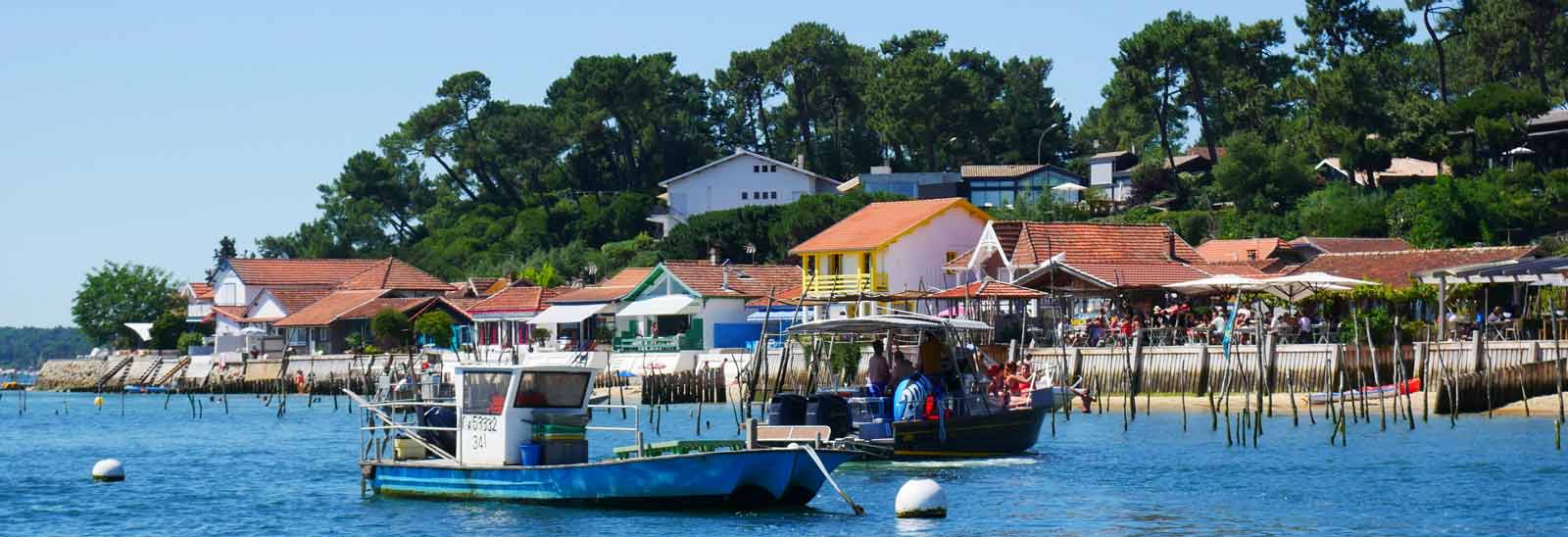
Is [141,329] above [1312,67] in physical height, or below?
below

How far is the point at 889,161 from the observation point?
403 feet

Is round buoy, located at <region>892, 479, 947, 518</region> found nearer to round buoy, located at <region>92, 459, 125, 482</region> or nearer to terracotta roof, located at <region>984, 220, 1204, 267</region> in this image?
round buoy, located at <region>92, 459, 125, 482</region>

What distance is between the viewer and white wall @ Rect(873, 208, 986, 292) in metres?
76.8

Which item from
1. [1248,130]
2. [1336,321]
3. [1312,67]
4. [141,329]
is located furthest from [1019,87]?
[1336,321]

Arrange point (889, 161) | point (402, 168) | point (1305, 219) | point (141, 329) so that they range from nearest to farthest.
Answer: point (1305, 219)
point (141, 329)
point (889, 161)
point (402, 168)

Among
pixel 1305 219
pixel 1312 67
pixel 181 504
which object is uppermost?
pixel 1312 67

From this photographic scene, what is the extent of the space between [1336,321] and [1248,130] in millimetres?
48789

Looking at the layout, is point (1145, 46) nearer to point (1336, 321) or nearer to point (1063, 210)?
point (1063, 210)

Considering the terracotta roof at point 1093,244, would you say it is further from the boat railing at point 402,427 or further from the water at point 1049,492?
the boat railing at point 402,427

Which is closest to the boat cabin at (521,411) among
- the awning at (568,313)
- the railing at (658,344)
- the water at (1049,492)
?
the water at (1049,492)

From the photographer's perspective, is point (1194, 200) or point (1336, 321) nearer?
point (1336, 321)

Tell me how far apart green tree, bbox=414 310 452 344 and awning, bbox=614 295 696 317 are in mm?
14619

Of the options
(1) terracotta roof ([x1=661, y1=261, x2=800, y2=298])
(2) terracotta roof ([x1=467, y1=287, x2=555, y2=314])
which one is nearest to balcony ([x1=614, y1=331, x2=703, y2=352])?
(1) terracotta roof ([x1=661, y1=261, x2=800, y2=298])

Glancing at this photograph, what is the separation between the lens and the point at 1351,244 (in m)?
79.6
